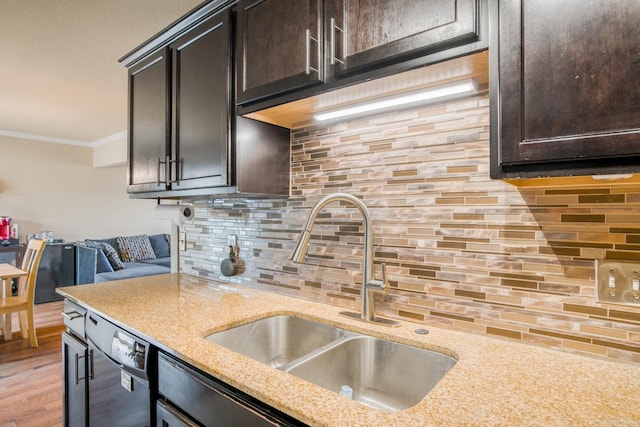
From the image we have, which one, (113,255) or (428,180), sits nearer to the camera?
(428,180)

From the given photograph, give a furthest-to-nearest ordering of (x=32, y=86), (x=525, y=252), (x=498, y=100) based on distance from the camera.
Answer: (x=32, y=86) < (x=525, y=252) < (x=498, y=100)

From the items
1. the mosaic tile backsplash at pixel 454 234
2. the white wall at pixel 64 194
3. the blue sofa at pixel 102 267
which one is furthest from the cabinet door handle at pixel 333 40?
the white wall at pixel 64 194

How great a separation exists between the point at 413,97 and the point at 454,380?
2.70ft

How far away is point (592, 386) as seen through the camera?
2.66 ft

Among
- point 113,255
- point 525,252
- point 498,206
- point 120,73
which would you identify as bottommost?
point 113,255

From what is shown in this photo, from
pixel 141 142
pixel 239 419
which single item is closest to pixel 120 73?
pixel 141 142

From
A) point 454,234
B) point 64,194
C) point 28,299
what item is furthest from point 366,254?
point 64,194

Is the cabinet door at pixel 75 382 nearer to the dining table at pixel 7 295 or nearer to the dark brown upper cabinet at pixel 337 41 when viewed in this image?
the dark brown upper cabinet at pixel 337 41

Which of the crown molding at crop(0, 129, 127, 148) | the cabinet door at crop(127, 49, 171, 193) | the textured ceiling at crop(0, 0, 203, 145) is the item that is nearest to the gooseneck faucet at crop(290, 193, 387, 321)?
the cabinet door at crop(127, 49, 171, 193)

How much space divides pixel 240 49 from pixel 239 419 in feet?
4.10

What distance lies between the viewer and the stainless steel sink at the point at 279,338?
51.1 inches

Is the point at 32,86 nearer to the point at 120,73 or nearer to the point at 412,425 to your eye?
the point at 120,73

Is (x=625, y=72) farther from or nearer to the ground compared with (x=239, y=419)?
farther from the ground

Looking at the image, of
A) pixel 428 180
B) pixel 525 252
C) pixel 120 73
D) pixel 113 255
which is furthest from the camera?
pixel 113 255
